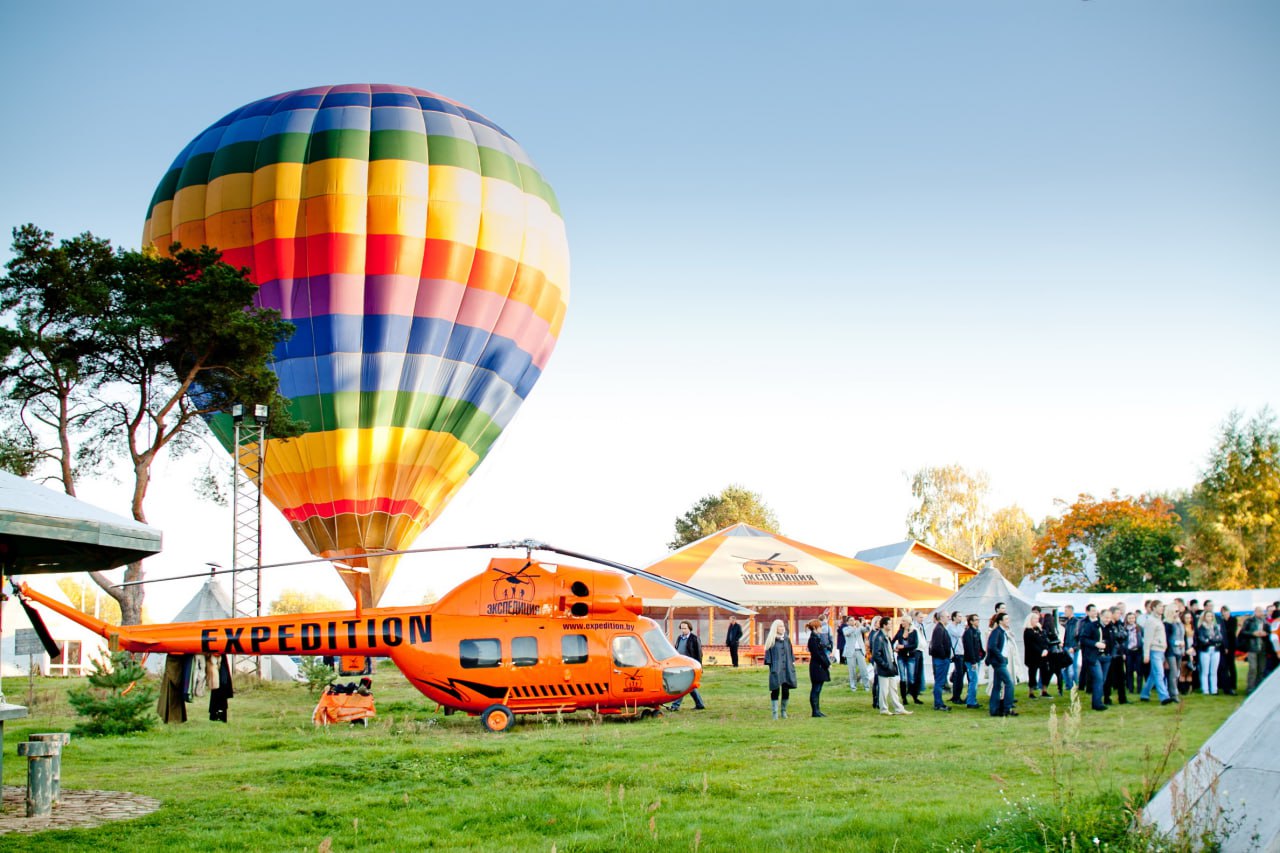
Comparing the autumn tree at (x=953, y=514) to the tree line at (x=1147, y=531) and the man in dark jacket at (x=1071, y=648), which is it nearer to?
the tree line at (x=1147, y=531)

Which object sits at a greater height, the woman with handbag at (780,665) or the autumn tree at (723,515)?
the autumn tree at (723,515)

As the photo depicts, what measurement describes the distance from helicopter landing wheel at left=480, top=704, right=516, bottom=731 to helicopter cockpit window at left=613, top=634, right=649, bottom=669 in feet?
6.21

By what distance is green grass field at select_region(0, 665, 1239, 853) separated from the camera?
800 centimetres

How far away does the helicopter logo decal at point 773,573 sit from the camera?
36938 mm

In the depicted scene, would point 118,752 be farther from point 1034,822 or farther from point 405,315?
point 405,315

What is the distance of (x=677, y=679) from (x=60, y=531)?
10962mm

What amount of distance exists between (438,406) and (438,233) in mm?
4769

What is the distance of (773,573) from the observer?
1474 inches

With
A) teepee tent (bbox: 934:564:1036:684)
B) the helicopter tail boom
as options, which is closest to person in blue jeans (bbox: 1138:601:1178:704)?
teepee tent (bbox: 934:564:1036:684)

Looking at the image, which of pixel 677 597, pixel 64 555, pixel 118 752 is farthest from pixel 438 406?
pixel 64 555

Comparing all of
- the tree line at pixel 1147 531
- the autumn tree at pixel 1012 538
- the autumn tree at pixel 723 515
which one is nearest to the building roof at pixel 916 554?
the tree line at pixel 1147 531

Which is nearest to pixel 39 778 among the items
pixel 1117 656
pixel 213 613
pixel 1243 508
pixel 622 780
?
pixel 622 780

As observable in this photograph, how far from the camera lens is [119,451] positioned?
26.7 m

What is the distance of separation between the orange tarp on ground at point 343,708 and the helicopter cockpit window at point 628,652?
168 inches
